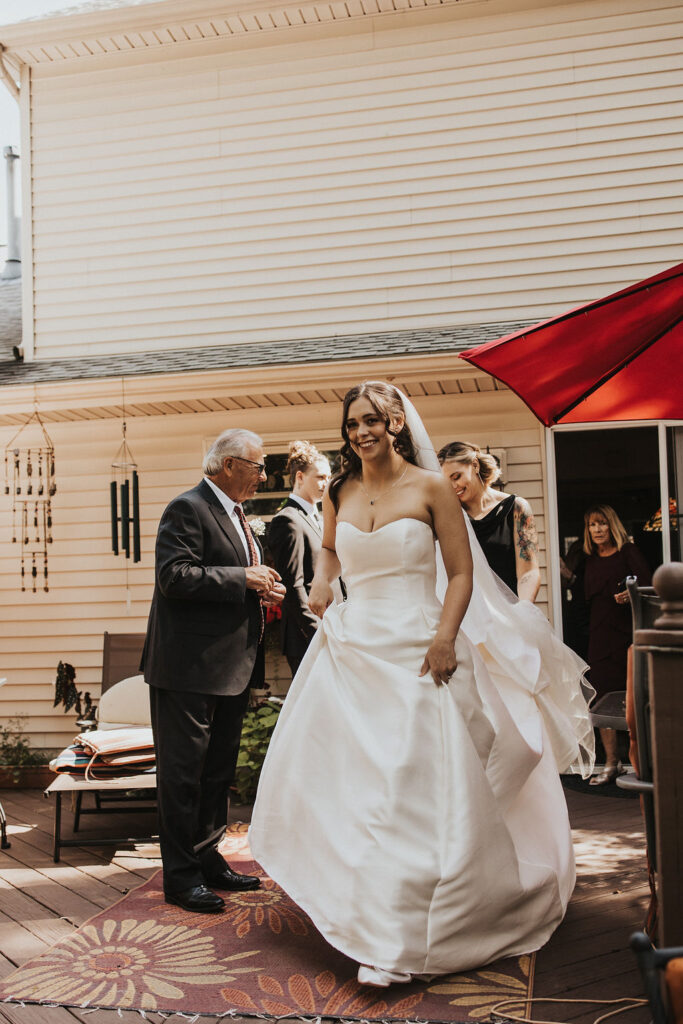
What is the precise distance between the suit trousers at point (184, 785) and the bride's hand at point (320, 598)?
0.65 meters

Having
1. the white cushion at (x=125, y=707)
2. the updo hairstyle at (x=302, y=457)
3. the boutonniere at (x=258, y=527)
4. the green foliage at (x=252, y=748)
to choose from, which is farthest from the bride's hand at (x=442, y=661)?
the boutonniere at (x=258, y=527)

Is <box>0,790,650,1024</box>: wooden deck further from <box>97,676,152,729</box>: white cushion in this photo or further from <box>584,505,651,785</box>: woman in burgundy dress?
<box>584,505,651,785</box>: woman in burgundy dress

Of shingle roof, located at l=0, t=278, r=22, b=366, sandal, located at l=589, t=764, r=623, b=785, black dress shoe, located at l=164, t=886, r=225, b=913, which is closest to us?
black dress shoe, located at l=164, t=886, r=225, b=913

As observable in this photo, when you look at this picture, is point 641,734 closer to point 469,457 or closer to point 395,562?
point 395,562

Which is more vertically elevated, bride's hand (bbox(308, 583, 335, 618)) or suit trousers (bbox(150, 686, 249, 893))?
bride's hand (bbox(308, 583, 335, 618))

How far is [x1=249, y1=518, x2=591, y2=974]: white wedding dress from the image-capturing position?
2.90m

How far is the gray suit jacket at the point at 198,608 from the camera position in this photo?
3746 mm

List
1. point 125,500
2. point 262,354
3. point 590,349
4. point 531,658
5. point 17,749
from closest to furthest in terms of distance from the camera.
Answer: point 590,349
point 531,658
point 262,354
point 125,500
point 17,749

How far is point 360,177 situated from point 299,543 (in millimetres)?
3878

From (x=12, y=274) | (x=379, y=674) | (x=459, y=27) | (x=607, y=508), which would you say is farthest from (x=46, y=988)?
(x=12, y=274)

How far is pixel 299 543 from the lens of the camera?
16.8ft

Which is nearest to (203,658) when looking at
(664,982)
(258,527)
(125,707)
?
(125,707)

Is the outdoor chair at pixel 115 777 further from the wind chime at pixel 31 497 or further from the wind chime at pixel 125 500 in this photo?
the wind chime at pixel 31 497

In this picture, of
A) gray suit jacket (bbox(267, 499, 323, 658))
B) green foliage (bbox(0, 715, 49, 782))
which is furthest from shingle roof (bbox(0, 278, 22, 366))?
gray suit jacket (bbox(267, 499, 323, 658))
